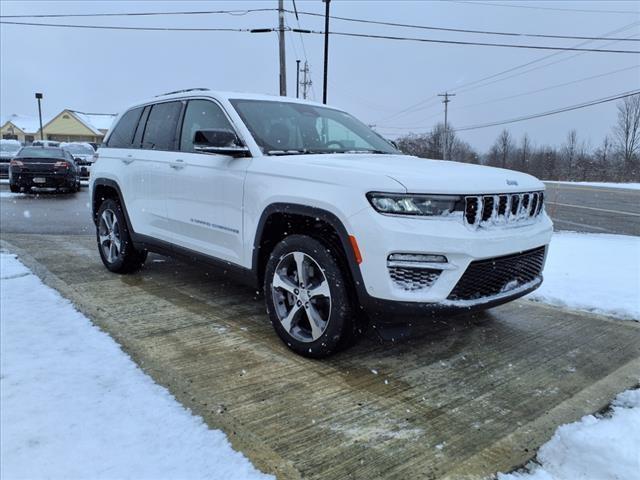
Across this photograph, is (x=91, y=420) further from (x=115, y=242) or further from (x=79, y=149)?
(x=79, y=149)

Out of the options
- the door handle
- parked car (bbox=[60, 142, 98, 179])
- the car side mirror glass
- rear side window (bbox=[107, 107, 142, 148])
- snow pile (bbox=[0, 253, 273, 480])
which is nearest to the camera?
snow pile (bbox=[0, 253, 273, 480])

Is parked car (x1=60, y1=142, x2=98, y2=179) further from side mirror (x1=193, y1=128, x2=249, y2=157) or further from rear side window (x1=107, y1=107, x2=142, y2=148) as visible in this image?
side mirror (x1=193, y1=128, x2=249, y2=157)

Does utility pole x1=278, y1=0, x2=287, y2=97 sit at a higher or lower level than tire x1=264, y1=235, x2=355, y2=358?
higher

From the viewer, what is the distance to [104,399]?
110 inches

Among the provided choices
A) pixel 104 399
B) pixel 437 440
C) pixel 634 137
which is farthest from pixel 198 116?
pixel 634 137

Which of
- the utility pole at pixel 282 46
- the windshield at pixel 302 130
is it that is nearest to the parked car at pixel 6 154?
the utility pole at pixel 282 46

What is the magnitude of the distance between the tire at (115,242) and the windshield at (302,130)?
221cm

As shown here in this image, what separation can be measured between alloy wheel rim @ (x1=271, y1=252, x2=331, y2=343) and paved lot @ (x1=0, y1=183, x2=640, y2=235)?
642 cm

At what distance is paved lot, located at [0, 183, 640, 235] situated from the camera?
939cm

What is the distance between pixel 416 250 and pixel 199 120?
2498 millimetres

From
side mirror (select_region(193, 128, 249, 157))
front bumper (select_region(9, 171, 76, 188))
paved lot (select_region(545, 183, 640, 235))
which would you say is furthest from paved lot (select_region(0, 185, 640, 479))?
front bumper (select_region(9, 171, 76, 188))

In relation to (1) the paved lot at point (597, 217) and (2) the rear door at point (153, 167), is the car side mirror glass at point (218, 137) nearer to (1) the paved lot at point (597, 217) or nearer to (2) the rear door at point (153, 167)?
(2) the rear door at point (153, 167)

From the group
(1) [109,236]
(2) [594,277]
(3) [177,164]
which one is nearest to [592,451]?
(3) [177,164]

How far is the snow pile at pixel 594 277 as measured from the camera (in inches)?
189
